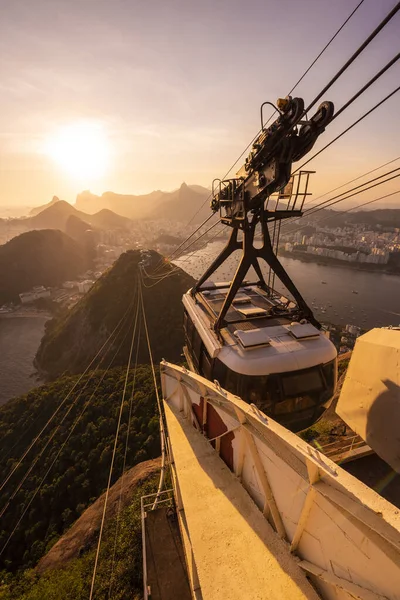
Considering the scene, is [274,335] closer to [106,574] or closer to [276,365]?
[276,365]

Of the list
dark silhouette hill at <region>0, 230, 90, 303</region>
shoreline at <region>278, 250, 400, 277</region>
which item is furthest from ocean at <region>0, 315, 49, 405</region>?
shoreline at <region>278, 250, 400, 277</region>

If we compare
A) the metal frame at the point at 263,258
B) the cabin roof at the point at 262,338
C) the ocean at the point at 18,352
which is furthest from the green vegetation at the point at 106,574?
the ocean at the point at 18,352

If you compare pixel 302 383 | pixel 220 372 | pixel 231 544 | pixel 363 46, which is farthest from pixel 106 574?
pixel 363 46

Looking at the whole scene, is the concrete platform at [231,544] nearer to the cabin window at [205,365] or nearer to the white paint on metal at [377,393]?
the cabin window at [205,365]

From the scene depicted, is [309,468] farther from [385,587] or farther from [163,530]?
[163,530]

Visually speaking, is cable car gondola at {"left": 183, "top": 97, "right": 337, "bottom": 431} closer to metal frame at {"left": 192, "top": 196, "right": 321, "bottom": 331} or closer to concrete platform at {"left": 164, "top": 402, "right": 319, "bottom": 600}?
metal frame at {"left": 192, "top": 196, "right": 321, "bottom": 331}
